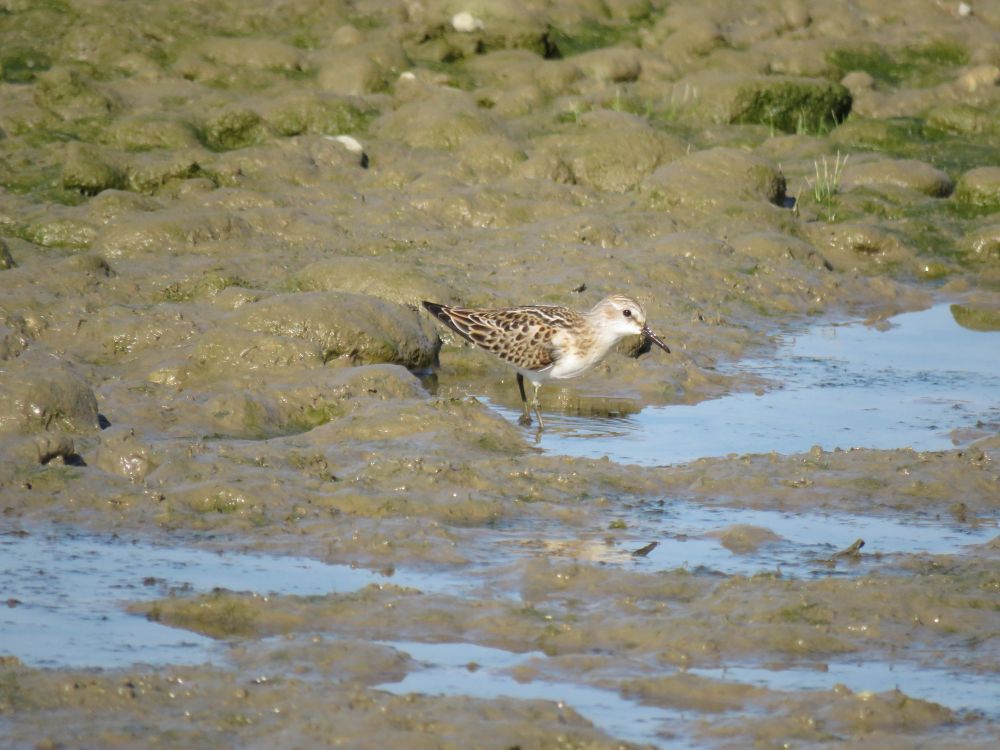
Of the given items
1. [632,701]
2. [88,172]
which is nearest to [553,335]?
[632,701]

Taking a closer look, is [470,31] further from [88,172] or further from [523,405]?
[523,405]

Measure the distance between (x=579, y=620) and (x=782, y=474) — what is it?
2897 millimetres

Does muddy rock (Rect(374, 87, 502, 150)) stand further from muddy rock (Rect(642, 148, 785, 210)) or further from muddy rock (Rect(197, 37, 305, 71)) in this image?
muddy rock (Rect(642, 148, 785, 210))

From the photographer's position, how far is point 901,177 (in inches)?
703

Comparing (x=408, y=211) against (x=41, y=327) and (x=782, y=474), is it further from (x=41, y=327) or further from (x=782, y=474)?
(x=782, y=474)

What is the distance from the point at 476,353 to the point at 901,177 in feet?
24.0

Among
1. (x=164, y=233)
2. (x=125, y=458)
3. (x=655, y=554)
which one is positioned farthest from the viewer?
(x=164, y=233)

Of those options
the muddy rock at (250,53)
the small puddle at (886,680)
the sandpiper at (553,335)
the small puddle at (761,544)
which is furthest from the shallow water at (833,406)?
the muddy rock at (250,53)

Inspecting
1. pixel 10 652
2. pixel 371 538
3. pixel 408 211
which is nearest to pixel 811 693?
pixel 371 538

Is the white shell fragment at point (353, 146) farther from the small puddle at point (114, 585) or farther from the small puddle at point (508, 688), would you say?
the small puddle at point (508, 688)

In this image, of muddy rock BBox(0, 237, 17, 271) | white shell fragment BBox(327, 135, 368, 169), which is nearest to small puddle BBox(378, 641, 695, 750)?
muddy rock BBox(0, 237, 17, 271)

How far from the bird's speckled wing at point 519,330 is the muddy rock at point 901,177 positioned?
7.53 m

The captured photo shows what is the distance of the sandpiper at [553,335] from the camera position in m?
11.3

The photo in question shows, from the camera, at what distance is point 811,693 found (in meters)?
6.05
